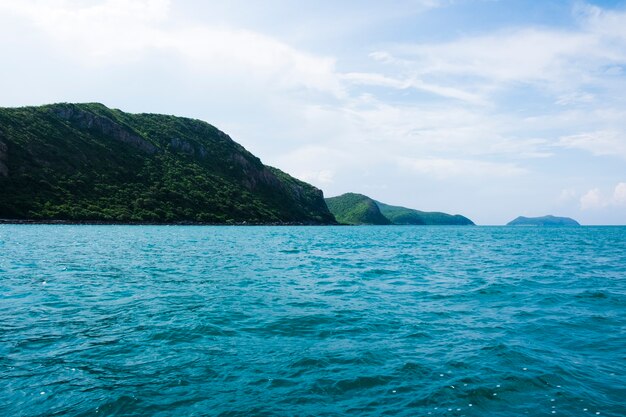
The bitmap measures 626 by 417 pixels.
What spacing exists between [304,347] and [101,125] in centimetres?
20120

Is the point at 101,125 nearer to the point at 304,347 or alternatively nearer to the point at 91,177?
the point at 91,177

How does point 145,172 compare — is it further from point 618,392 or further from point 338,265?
point 618,392

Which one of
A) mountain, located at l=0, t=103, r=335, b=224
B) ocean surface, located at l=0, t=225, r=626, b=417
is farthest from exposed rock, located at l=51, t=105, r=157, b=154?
ocean surface, located at l=0, t=225, r=626, b=417

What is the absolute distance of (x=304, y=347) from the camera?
13883 millimetres

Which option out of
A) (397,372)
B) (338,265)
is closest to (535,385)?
(397,372)

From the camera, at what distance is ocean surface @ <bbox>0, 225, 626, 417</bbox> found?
382 inches

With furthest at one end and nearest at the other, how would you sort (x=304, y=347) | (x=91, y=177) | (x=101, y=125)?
(x=101, y=125) < (x=91, y=177) < (x=304, y=347)

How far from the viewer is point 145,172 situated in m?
176

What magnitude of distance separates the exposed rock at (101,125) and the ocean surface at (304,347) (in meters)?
175

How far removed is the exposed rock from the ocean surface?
17482cm

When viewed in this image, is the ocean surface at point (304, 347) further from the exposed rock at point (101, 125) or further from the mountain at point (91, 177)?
the exposed rock at point (101, 125)

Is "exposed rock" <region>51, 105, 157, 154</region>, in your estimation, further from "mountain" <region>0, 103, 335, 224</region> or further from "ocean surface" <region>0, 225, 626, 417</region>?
"ocean surface" <region>0, 225, 626, 417</region>

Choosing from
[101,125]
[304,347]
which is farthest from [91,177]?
[304,347]

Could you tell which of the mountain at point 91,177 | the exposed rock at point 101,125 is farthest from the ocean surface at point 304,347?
the exposed rock at point 101,125
